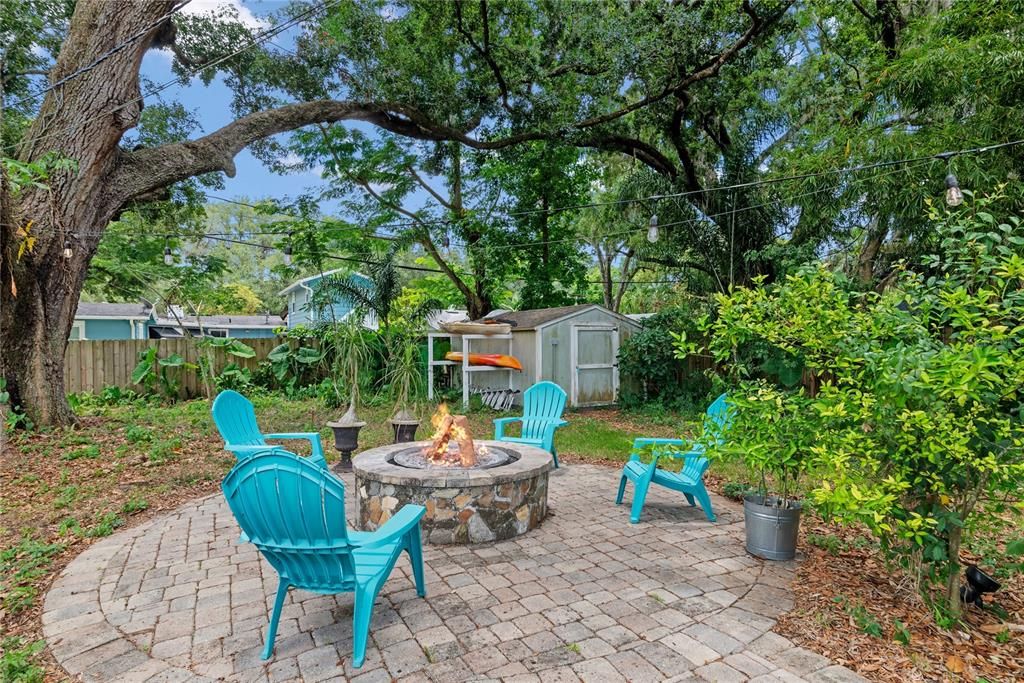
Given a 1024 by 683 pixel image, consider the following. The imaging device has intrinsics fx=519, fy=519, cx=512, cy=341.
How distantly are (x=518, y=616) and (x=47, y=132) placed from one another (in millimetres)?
7764

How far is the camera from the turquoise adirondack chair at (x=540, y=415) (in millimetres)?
5395

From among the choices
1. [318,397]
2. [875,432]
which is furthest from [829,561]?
[318,397]

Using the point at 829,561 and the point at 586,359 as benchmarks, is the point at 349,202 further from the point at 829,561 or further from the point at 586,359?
the point at 829,561

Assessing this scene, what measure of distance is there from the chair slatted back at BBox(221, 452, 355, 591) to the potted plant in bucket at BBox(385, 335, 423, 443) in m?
3.62

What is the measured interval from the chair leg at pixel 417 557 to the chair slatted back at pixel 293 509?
513 mm

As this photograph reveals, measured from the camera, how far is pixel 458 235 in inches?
541

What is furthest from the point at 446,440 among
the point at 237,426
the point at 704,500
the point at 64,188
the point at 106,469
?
the point at 64,188

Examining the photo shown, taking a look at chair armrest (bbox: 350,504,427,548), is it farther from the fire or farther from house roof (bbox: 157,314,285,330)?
house roof (bbox: 157,314,285,330)

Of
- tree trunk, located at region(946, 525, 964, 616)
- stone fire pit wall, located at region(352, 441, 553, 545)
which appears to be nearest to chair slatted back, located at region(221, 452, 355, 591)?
stone fire pit wall, located at region(352, 441, 553, 545)

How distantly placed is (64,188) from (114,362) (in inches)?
214

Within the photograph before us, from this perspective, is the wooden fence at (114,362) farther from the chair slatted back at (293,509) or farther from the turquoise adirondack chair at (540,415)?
the chair slatted back at (293,509)

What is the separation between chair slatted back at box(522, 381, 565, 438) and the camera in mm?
5559

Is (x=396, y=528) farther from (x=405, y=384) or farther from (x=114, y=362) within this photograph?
(x=114, y=362)

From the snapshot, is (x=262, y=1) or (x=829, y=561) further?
(x=262, y=1)
